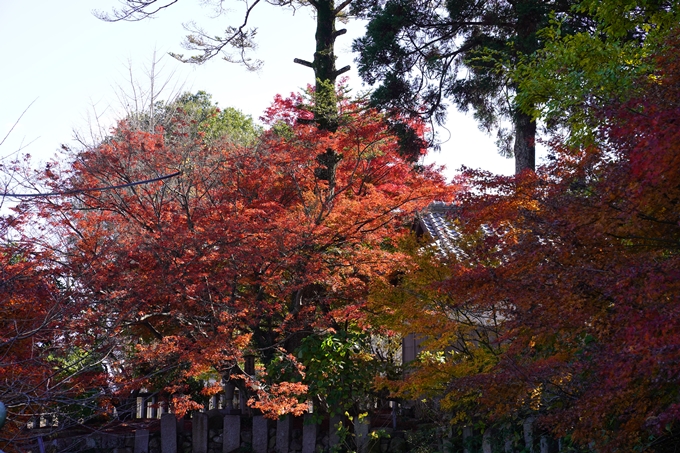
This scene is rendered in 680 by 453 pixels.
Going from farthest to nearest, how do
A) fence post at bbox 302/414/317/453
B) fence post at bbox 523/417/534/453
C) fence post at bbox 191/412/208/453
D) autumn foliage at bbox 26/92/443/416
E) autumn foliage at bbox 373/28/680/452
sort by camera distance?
fence post at bbox 191/412/208/453 → fence post at bbox 302/414/317/453 → autumn foliage at bbox 26/92/443/416 → fence post at bbox 523/417/534/453 → autumn foliage at bbox 373/28/680/452

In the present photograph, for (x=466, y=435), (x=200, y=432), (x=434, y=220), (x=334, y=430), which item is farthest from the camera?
(x=434, y=220)

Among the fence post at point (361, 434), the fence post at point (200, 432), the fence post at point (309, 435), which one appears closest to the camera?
the fence post at point (361, 434)

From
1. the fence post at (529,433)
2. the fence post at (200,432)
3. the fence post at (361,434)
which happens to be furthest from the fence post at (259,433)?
the fence post at (529,433)

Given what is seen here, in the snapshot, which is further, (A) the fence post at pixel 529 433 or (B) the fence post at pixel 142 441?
(B) the fence post at pixel 142 441

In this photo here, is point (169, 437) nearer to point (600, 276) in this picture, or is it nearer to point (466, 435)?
point (466, 435)

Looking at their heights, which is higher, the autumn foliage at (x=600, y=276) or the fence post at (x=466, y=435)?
the autumn foliage at (x=600, y=276)

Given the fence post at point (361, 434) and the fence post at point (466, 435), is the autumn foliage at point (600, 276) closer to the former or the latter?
the fence post at point (466, 435)

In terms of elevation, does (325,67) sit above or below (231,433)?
above

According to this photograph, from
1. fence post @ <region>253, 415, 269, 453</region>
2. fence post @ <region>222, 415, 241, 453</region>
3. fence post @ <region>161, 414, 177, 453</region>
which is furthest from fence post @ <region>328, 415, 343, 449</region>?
fence post @ <region>161, 414, 177, 453</region>

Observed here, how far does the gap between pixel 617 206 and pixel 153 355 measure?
27.3 feet

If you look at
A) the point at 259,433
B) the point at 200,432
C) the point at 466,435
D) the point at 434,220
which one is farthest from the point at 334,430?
the point at 434,220

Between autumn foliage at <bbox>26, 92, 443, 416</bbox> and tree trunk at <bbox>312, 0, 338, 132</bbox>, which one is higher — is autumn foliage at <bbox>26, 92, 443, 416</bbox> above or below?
below

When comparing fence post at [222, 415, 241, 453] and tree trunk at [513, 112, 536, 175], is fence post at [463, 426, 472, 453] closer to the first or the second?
fence post at [222, 415, 241, 453]

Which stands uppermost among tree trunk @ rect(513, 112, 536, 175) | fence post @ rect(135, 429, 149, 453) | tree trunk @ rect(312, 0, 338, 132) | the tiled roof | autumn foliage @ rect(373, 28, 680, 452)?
tree trunk @ rect(312, 0, 338, 132)
